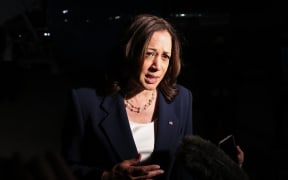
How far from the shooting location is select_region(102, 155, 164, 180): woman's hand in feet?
3.12

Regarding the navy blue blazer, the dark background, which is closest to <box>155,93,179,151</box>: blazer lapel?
the navy blue blazer

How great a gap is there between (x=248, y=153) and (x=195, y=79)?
0.94 meters

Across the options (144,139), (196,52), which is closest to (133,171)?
(144,139)

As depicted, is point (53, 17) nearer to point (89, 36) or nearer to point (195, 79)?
point (89, 36)

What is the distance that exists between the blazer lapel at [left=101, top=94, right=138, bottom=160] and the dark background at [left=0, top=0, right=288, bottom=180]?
1.60 m

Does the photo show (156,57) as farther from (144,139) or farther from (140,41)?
(144,139)

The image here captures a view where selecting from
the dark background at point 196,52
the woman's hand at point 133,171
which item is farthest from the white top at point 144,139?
the dark background at point 196,52

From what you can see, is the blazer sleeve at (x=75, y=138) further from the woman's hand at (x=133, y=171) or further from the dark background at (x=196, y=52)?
the dark background at (x=196, y=52)

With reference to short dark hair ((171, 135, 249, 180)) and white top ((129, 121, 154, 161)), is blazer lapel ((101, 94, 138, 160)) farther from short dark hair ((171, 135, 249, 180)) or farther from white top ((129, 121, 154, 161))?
short dark hair ((171, 135, 249, 180))

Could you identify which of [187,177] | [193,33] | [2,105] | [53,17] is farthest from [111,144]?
[2,105]

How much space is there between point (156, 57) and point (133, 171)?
33cm

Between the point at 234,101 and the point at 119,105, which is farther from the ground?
the point at 119,105

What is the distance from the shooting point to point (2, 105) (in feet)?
11.9

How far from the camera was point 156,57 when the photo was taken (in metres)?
1.10
